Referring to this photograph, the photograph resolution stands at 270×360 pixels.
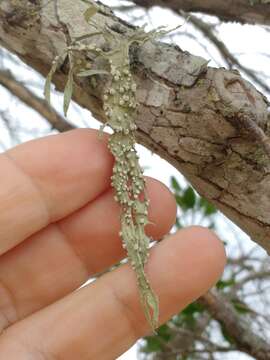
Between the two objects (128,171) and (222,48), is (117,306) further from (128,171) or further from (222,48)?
(222,48)

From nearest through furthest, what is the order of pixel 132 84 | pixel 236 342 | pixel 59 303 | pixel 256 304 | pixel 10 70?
pixel 132 84 → pixel 59 303 → pixel 236 342 → pixel 10 70 → pixel 256 304

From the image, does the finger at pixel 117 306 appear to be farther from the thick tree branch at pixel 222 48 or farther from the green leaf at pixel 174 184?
the green leaf at pixel 174 184

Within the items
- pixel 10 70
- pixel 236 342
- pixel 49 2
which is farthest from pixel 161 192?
pixel 10 70

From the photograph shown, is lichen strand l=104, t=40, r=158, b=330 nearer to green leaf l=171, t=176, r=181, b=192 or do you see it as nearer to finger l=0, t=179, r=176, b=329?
finger l=0, t=179, r=176, b=329

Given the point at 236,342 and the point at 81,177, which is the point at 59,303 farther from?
the point at 236,342

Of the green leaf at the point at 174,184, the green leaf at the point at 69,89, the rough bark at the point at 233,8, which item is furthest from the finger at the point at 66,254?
the green leaf at the point at 174,184

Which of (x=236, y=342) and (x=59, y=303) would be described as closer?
(x=59, y=303)
